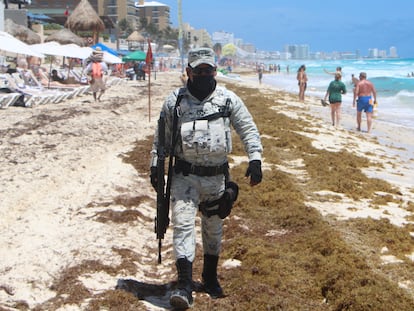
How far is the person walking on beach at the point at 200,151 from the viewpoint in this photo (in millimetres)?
3633

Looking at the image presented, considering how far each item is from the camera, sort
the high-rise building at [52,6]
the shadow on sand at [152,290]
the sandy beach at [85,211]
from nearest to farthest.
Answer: the shadow on sand at [152,290] < the sandy beach at [85,211] < the high-rise building at [52,6]

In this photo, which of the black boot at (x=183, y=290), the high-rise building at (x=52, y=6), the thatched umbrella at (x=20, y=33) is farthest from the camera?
the high-rise building at (x=52, y=6)

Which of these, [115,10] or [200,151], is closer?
[200,151]

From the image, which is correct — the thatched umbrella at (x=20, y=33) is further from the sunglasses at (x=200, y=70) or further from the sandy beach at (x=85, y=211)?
the sunglasses at (x=200, y=70)

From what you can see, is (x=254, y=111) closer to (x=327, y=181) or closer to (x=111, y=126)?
(x=111, y=126)

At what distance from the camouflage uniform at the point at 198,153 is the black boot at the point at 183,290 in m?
0.05

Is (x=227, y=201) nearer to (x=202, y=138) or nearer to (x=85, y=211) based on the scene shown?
(x=202, y=138)

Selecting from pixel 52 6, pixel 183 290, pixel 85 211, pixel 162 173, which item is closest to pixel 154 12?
pixel 52 6

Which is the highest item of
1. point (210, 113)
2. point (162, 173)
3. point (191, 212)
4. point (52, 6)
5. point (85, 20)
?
point (52, 6)

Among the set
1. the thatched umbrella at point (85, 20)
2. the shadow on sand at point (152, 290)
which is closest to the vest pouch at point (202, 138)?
the shadow on sand at point (152, 290)

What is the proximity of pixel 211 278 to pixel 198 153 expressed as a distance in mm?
959

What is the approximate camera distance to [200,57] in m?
3.76

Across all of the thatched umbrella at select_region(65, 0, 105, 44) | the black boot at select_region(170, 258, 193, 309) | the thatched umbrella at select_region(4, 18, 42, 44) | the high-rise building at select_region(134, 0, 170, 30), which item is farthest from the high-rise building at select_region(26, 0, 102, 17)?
the black boot at select_region(170, 258, 193, 309)

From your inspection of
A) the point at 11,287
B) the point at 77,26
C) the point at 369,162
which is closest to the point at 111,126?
the point at 369,162
